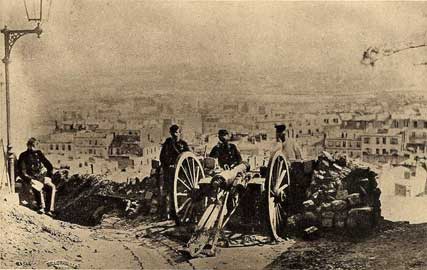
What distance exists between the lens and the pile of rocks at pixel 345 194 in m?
3.24

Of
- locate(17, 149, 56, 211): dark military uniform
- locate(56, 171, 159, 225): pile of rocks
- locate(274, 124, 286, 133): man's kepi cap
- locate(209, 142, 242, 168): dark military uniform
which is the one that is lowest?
locate(56, 171, 159, 225): pile of rocks

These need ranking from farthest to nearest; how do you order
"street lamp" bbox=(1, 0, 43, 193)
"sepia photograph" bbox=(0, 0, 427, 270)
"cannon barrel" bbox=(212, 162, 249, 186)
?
"street lamp" bbox=(1, 0, 43, 193)
"cannon barrel" bbox=(212, 162, 249, 186)
"sepia photograph" bbox=(0, 0, 427, 270)

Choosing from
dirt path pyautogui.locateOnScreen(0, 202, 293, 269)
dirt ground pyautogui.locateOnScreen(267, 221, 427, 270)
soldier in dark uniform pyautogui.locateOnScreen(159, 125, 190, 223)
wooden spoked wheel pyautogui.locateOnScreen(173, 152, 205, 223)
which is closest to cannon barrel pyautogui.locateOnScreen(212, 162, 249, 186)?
wooden spoked wheel pyautogui.locateOnScreen(173, 152, 205, 223)

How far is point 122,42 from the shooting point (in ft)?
10.9

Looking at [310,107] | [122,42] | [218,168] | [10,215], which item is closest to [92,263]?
[10,215]

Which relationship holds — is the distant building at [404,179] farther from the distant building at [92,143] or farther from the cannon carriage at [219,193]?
the distant building at [92,143]

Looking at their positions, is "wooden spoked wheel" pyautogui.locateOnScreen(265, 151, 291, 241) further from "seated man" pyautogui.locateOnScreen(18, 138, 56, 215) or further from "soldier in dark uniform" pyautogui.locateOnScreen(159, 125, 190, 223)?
"seated man" pyautogui.locateOnScreen(18, 138, 56, 215)

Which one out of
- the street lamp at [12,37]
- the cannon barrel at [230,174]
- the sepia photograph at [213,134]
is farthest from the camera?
the street lamp at [12,37]

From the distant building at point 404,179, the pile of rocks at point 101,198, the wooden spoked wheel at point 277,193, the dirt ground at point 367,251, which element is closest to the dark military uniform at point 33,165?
the pile of rocks at point 101,198

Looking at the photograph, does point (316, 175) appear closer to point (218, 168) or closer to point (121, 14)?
point (218, 168)

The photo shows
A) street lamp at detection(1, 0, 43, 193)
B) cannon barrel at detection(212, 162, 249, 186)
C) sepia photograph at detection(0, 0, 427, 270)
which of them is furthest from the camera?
street lamp at detection(1, 0, 43, 193)

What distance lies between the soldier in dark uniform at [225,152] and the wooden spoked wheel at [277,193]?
18 centimetres

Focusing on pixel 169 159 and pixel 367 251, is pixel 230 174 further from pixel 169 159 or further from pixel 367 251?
pixel 367 251

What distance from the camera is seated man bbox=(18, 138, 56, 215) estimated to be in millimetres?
3475
